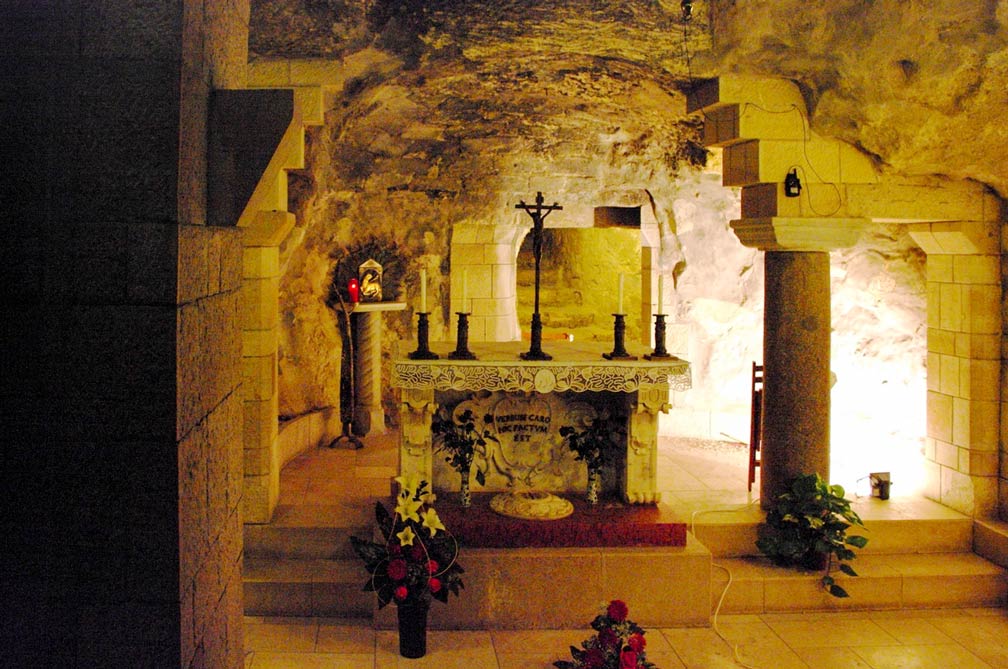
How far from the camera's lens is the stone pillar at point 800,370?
6.03 meters

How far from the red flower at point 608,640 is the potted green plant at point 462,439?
158 cm

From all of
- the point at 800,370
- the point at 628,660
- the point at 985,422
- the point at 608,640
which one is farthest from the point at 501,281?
the point at 628,660

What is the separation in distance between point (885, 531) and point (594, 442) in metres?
2.19

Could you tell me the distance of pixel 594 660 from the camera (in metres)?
3.95

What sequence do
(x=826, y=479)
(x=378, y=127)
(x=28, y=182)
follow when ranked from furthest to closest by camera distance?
(x=378, y=127) < (x=826, y=479) < (x=28, y=182)

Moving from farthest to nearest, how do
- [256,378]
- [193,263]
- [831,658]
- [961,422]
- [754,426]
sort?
1. [754,426]
2. [961,422]
3. [256,378]
4. [831,658]
5. [193,263]

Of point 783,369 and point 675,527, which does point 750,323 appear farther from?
point 675,527

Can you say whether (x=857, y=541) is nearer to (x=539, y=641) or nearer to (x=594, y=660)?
(x=539, y=641)

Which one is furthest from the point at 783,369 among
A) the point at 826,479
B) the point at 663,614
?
the point at 663,614

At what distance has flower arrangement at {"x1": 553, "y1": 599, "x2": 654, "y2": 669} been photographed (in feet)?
12.9

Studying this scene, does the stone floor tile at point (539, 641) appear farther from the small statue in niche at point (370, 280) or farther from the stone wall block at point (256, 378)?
the small statue in niche at point (370, 280)

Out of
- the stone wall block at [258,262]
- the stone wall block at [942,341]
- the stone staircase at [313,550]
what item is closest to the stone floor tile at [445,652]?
the stone staircase at [313,550]

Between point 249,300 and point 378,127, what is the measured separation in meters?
2.96

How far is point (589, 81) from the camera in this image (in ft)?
23.9
